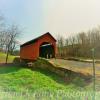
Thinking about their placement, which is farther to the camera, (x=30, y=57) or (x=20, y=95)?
(x=30, y=57)

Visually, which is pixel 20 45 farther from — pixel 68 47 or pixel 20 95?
pixel 20 95

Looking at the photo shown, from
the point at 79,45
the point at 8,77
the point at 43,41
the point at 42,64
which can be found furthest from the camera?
the point at 79,45

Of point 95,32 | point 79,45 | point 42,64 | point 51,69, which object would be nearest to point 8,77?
point 51,69

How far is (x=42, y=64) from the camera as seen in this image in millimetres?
15477

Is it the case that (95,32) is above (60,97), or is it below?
above

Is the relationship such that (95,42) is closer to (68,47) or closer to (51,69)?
(68,47)

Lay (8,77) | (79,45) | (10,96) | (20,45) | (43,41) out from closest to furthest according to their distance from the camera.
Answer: (10,96)
(8,77)
(43,41)
(79,45)
(20,45)

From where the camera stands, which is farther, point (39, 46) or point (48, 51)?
point (48, 51)

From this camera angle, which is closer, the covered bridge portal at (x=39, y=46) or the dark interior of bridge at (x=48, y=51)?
the covered bridge portal at (x=39, y=46)

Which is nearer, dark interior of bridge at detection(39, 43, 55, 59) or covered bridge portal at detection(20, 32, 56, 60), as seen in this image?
covered bridge portal at detection(20, 32, 56, 60)

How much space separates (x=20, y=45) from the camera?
22391 mm

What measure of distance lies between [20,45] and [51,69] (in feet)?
28.8

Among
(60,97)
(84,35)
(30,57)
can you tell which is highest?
(84,35)

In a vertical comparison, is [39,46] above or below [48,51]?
above
